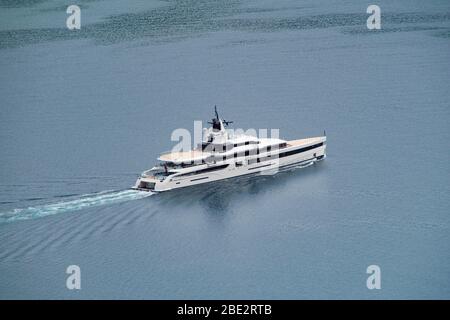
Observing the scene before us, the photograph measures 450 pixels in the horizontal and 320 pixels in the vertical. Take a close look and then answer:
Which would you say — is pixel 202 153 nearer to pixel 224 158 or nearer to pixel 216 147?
pixel 216 147

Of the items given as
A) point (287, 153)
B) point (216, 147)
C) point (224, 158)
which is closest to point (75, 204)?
point (224, 158)

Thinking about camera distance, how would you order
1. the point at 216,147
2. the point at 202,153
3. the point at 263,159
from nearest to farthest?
1. the point at 202,153
2. the point at 216,147
3. the point at 263,159

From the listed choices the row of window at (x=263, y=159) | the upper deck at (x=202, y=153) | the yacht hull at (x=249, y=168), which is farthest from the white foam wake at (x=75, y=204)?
the row of window at (x=263, y=159)

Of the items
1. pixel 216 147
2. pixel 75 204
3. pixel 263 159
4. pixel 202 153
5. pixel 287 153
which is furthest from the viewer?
pixel 287 153

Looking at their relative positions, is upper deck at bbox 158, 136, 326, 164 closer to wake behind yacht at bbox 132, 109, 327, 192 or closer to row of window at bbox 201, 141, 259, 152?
wake behind yacht at bbox 132, 109, 327, 192

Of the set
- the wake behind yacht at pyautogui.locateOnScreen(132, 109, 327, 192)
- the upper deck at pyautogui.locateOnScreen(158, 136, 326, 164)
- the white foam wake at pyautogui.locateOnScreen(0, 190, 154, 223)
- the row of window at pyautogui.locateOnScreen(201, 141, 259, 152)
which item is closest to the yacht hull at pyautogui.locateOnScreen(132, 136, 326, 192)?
the wake behind yacht at pyautogui.locateOnScreen(132, 109, 327, 192)

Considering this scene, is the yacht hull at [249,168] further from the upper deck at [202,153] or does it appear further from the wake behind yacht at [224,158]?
the upper deck at [202,153]
